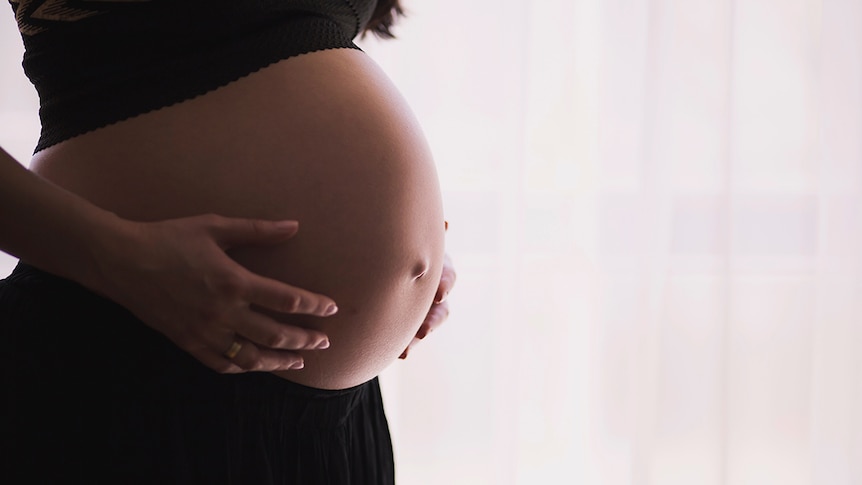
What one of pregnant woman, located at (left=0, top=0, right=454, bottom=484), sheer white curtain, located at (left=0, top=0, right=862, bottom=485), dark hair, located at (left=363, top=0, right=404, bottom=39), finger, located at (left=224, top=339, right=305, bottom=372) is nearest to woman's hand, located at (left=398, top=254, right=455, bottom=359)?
pregnant woman, located at (left=0, top=0, right=454, bottom=484)

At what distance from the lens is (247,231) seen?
535 mm

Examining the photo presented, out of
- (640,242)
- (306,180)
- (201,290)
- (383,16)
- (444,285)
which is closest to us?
(201,290)

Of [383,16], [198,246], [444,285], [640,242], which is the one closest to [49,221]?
[198,246]

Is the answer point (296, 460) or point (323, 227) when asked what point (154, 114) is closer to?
point (323, 227)

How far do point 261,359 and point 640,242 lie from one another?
3.95ft

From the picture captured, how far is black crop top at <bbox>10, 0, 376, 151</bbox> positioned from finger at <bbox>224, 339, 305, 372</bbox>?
0.74ft

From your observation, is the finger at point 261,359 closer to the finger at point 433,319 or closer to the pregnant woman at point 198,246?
the pregnant woman at point 198,246

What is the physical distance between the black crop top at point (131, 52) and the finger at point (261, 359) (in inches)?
8.9

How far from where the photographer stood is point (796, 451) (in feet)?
5.40

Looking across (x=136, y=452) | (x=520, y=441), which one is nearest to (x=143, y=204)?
(x=136, y=452)

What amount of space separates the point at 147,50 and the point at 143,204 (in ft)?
0.46

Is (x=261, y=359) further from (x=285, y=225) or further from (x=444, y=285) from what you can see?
(x=444, y=285)

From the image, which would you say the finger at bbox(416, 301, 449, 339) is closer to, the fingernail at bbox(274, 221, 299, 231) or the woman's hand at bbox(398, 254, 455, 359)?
the woman's hand at bbox(398, 254, 455, 359)

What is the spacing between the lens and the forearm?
0.50 m
